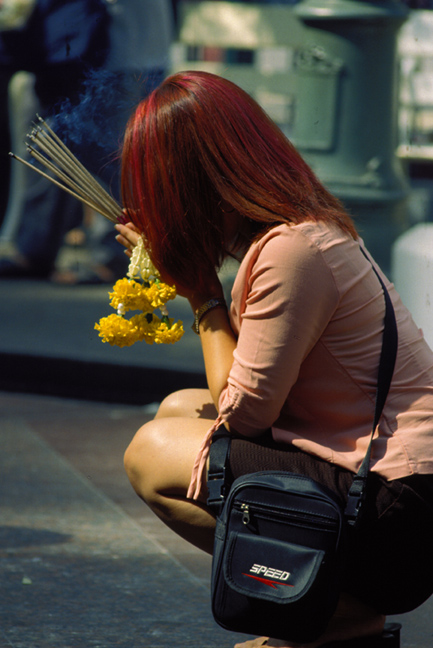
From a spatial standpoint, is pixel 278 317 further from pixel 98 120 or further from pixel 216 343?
pixel 98 120

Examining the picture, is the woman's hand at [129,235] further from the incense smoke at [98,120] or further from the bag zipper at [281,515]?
the bag zipper at [281,515]

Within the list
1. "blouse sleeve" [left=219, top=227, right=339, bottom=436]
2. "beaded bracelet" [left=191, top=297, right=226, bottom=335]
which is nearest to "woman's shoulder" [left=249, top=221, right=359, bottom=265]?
"blouse sleeve" [left=219, top=227, right=339, bottom=436]

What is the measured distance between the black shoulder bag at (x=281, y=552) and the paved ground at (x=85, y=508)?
0.59m

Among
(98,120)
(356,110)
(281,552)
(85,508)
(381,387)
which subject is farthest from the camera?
(356,110)

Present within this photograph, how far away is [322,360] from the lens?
6.75 feet

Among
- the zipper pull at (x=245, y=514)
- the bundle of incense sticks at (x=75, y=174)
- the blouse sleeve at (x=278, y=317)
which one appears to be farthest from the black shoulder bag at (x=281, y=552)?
the bundle of incense sticks at (x=75, y=174)

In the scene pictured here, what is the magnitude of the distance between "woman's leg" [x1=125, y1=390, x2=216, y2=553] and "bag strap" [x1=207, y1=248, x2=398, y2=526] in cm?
9

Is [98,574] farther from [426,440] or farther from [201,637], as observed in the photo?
[426,440]

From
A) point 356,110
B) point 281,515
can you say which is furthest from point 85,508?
point 356,110

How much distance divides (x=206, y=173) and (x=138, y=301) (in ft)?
1.19

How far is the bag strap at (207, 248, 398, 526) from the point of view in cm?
194

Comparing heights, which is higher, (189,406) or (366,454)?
(366,454)

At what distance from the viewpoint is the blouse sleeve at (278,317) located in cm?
197

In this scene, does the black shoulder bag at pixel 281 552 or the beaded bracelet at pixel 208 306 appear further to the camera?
the beaded bracelet at pixel 208 306
